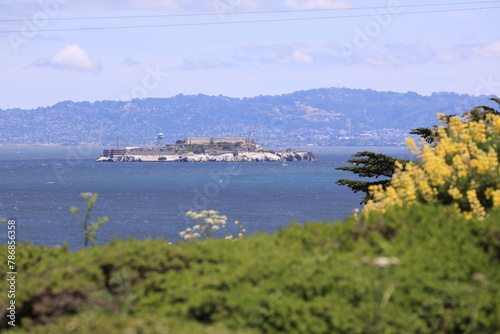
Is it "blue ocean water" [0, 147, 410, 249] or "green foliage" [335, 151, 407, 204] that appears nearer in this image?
"green foliage" [335, 151, 407, 204]

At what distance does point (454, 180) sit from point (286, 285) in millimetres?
4154

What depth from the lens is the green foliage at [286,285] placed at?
5.82 m

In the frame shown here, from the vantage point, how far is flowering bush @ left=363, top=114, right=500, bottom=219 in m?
9.04

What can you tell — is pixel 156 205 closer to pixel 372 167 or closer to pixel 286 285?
pixel 372 167

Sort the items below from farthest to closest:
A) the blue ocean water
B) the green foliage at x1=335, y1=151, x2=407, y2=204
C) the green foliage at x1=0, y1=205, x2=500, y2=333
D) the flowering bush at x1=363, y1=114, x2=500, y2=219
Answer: the blue ocean water → the green foliage at x1=335, y1=151, x2=407, y2=204 → the flowering bush at x1=363, y1=114, x2=500, y2=219 → the green foliage at x1=0, y1=205, x2=500, y2=333

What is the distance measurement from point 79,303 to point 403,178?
17.2 feet

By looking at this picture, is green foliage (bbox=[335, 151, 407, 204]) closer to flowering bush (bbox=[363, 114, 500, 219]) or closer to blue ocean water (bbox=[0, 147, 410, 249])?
flowering bush (bbox=[363, 114, 500, 219])

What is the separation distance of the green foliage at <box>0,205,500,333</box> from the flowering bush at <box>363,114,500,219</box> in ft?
5.10

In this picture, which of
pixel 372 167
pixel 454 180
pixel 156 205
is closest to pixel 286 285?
pixel 454 180

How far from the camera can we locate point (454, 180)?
30.7 feet

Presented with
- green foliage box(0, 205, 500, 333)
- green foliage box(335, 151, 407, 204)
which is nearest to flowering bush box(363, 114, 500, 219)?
green foliage box(0, 205, 500, 333)

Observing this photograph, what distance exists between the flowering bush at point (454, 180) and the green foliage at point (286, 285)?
1.55m

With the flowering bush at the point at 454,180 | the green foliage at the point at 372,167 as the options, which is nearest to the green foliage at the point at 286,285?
the flowering bush at the point at 454,180

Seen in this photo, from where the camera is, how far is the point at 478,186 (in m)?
9.13
